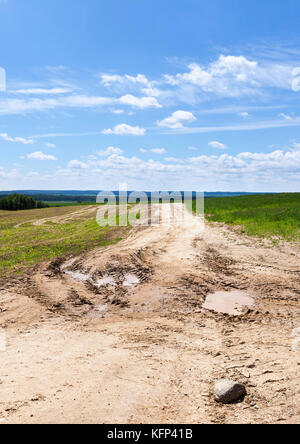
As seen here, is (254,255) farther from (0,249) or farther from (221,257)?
(0,249)

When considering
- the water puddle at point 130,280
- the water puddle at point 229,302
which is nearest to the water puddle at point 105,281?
the water puddle at point 130,280

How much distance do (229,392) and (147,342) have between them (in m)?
2.55

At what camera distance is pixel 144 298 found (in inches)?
401

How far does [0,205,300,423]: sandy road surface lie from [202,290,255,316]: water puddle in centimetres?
25

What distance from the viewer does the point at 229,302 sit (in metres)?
9.89

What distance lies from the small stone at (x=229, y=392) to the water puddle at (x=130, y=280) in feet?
20.8
